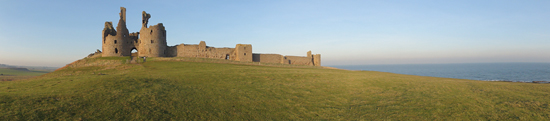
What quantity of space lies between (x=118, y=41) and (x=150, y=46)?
16.8 feet

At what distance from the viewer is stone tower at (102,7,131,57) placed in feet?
127

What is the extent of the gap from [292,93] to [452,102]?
25.7 feet

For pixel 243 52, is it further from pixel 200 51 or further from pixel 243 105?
pixel 243 105

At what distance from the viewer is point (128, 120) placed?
7.70 metres

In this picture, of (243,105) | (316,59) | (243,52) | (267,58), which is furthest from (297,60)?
(243,105)

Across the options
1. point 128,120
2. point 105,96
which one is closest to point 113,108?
point 128,120

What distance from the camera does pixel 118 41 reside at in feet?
128

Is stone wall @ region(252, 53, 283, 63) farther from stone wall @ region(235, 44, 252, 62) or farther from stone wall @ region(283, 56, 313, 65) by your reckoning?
stone wall @ region(235, 44, 252, 62)

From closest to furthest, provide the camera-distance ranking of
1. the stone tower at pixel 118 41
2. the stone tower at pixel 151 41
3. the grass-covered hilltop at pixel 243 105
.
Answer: the grass-covered hilltop at pixel 243 105 < the stone tower at pixel 118 41 < the stone tower at pixel 151 41

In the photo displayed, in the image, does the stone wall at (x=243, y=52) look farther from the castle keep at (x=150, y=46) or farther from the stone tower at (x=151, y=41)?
the stone tower at (x=151, y=41)

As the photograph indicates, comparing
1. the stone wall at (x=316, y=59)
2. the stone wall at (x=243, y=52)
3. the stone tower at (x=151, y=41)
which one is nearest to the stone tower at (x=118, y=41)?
the stone tower at (x=151, y=41)

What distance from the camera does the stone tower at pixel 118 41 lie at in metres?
38.7

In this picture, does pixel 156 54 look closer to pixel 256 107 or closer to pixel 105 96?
pixel 105 96

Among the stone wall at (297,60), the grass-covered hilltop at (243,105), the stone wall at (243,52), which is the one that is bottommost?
the grass-covered hilltop at (243,105)
